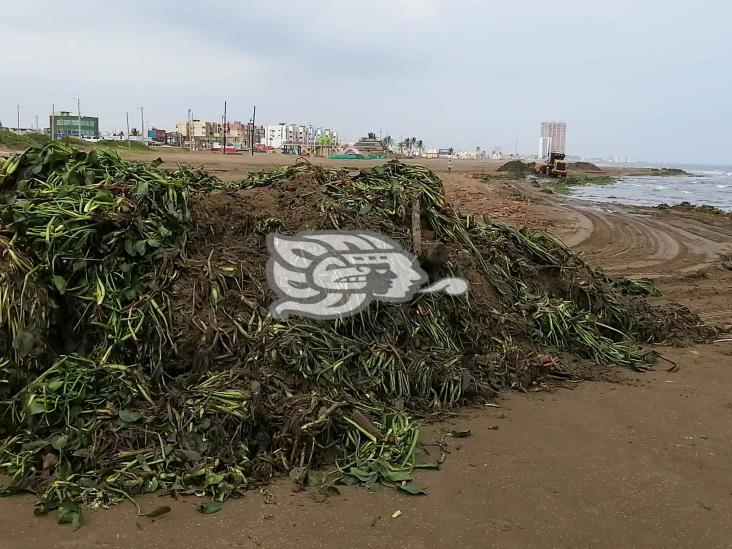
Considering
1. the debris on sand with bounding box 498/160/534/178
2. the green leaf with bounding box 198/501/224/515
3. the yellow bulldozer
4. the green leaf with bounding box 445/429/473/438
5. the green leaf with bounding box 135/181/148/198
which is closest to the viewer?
the green leaf with bounding box 198/501/224/515

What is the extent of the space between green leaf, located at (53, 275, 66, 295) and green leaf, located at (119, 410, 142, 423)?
0.83 m

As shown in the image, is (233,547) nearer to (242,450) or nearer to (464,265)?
(242,450)

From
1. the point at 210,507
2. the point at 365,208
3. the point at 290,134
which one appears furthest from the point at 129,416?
the point at 290,134

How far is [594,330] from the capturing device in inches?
196

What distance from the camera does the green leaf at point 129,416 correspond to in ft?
9.45

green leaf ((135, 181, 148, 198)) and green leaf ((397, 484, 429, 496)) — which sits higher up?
green leaf ((135, 181, 148, 198))

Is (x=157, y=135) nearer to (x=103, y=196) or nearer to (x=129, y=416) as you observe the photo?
(x=103, y=196)

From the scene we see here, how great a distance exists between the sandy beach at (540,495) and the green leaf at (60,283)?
1127 mm

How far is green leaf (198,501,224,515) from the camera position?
8.34ft

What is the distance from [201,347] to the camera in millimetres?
3330

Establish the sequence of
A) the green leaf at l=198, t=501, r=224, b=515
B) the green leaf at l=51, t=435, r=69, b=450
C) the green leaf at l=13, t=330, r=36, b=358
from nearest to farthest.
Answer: the green leaf at l=198, t=501, r=224, b=515, the green leaf at l=51, t=435, r=69, b=450, the green leaf at l=13, t=330, r=36, b=358

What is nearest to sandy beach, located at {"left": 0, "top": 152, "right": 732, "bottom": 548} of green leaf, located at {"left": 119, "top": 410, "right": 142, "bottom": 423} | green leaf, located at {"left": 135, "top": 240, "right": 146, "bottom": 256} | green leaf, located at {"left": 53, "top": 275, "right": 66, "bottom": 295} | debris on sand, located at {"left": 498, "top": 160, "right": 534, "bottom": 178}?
green leaf, located at {"left": 119, "top": 410, "right": 142, "bottom": 423}

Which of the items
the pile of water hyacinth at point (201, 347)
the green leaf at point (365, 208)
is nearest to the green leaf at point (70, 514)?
the pile of water hyacinth at point (201, 347)

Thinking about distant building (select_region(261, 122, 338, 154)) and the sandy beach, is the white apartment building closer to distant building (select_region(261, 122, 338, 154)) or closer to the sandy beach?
distant building (select_region(261, 122, 338, 154))
